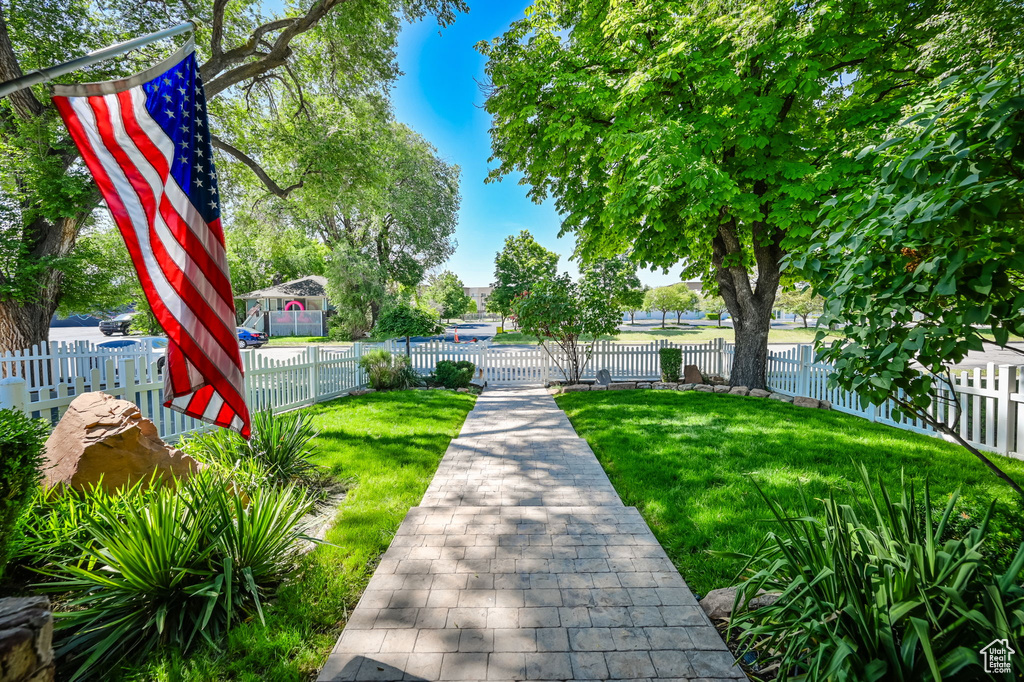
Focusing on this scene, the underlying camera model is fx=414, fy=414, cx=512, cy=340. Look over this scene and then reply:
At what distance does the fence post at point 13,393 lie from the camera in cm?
388

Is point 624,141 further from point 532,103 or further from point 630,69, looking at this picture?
point 532,103

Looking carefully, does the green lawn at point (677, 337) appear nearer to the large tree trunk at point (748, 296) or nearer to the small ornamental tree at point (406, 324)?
the small ornamental tree at point (406, 324)

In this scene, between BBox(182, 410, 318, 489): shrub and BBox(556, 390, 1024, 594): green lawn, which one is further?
BBox(182, 410, 318, 489): shrub

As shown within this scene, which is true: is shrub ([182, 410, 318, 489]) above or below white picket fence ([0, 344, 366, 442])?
below

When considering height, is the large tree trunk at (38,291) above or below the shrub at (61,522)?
above

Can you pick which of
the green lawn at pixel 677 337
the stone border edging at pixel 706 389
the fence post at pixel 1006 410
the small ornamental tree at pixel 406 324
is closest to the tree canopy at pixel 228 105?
the small ornamental tree at pixel 406 324

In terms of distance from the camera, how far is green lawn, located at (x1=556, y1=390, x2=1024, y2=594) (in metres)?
3.43

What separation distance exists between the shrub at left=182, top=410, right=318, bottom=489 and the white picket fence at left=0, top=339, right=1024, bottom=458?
4.53ft

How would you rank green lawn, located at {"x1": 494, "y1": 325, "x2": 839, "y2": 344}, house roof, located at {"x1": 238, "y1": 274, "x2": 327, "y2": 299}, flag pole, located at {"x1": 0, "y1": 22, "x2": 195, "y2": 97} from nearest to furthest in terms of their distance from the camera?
flag pole, located at {"x1": 0, "y1": 22, "x2": 195, "y2": 97}
green lawn, located at {"x1": 494, "y1": 325, "x2": 839, "y2": 344}
house roof, located at {"x1": 238, "y1": 274, "x2": 327, "y2": 299}

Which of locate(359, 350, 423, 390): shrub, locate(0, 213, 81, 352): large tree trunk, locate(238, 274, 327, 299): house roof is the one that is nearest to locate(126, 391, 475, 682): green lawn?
locate(359, 350, 423, 390): shrub

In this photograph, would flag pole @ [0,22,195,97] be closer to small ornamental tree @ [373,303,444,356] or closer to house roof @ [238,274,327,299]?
small ornamental tree @ [373,303,444,356]

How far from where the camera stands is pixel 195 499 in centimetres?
278

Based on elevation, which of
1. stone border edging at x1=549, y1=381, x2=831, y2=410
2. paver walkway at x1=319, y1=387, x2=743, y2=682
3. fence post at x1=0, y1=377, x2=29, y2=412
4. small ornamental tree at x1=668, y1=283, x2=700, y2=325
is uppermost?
small ornamental tree at x1=668, y1=283, x2=700, y2=325

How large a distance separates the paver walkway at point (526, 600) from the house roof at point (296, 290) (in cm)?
3299
